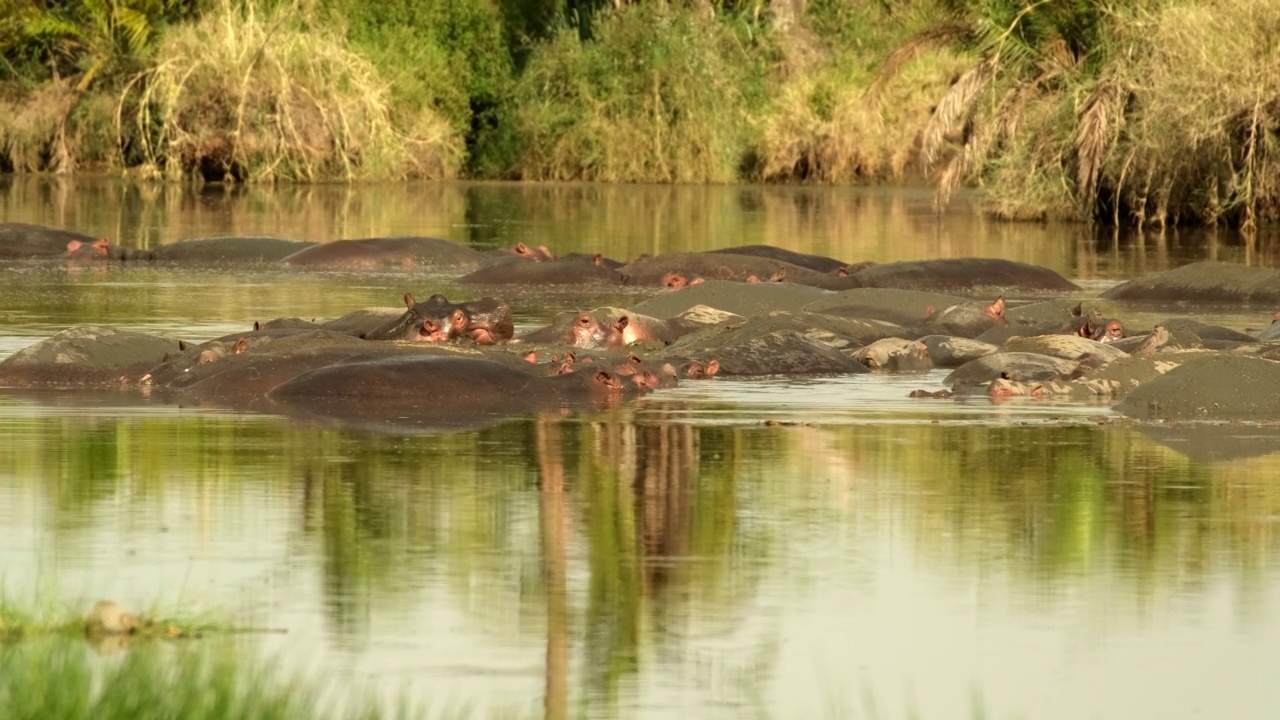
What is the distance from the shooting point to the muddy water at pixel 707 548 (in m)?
5.92

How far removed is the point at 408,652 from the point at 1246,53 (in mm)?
24873

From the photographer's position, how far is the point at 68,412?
36.4 feet

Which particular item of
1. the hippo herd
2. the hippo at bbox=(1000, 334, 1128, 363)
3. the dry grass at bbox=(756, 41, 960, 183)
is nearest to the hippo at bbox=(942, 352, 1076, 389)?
the hippo herd

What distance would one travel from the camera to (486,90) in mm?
52625

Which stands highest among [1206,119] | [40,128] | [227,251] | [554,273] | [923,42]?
[40,128]

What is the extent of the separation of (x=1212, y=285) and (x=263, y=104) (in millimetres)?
27282

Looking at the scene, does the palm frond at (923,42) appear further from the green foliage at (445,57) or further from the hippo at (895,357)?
the hippo at (895,357)

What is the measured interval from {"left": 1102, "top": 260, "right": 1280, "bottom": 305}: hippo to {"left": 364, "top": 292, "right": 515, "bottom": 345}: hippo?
7.13 m

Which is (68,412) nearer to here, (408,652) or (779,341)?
(779,341)

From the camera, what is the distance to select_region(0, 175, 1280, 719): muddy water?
592cm

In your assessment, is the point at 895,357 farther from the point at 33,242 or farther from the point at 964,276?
the point at 33,242

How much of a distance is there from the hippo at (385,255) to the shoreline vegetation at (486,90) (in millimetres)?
12714

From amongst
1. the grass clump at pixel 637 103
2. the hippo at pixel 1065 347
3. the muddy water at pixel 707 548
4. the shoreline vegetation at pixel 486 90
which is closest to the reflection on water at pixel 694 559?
the muddy water at pixel 707 548

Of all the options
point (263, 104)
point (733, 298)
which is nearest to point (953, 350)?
point (733, 298)
